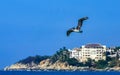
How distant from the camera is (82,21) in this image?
12984 millimetres

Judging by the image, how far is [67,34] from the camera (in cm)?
1327

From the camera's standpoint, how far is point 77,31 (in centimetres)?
1295

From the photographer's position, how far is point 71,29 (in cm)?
1320

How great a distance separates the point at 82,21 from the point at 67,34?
0.52m

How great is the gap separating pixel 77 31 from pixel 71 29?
0.93 feet

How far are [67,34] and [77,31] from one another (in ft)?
1.28

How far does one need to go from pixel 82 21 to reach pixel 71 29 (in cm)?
37
